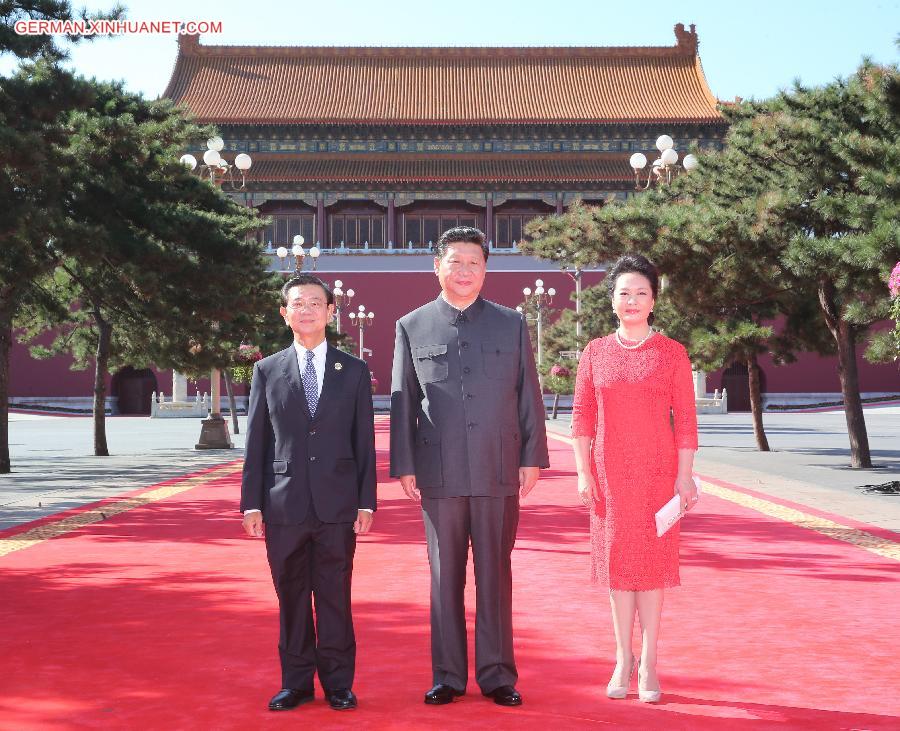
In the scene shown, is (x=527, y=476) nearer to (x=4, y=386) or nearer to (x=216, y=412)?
(x=4, y=386)

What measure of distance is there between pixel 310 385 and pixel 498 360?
713mm

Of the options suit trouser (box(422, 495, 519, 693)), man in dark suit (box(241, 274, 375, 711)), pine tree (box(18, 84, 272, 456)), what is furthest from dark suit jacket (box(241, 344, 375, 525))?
pine tree (box(18, 84, 272, 456))

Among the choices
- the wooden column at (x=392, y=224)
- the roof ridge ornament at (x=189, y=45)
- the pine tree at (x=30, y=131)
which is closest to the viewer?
the pine tree at (x=30, y=131)

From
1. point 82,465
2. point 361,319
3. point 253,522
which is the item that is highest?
point 361,319

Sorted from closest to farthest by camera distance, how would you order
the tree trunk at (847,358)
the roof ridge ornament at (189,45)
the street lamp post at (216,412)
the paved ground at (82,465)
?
the paved ground at (82,465) → the tree trunk at (847,358) → the street lamp post at (216,412) → the roof ridge ornament at (189,45)

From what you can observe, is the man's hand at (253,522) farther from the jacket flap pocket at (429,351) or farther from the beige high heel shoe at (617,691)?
the beige high heel shoe at (617,691)

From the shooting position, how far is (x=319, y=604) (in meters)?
4.34

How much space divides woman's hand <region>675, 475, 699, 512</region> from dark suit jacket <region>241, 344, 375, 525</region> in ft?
3.69

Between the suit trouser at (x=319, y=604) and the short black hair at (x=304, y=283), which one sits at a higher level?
the short black hair at (x=304, y=283)

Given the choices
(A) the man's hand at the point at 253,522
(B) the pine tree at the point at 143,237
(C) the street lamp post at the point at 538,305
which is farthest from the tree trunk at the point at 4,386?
(C) the street lamp post at the point at 538,305

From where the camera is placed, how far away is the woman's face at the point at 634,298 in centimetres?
441

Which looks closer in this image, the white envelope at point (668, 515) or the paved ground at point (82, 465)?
the white envelope at point (668, 515)

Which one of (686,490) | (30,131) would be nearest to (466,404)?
(686,490)

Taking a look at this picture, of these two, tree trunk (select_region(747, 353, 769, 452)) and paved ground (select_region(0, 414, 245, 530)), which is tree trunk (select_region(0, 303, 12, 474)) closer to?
paved ground (select_region(0, 414, 245, 530))
